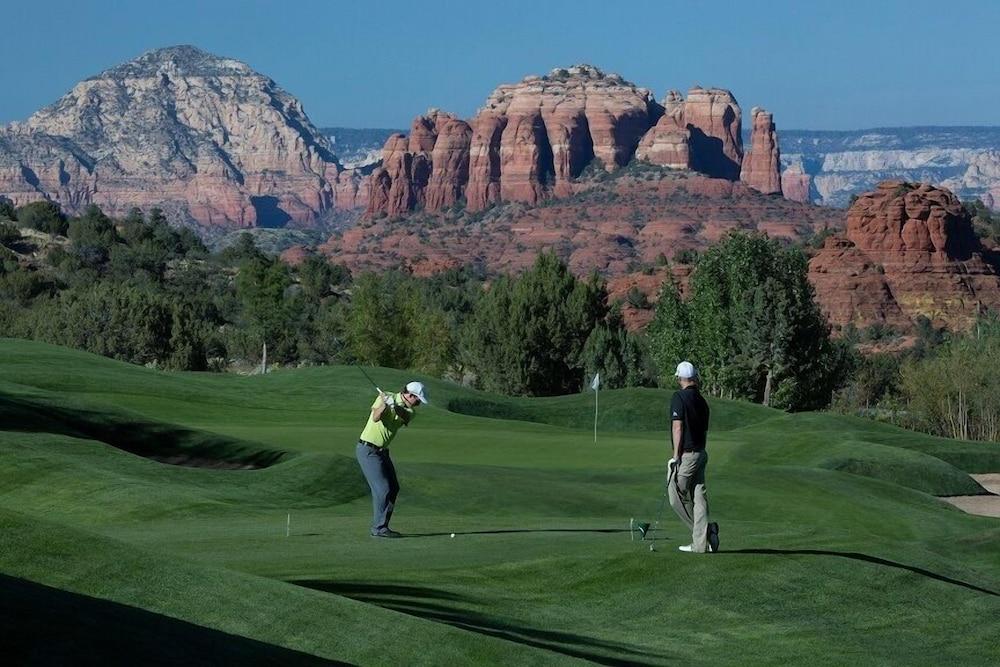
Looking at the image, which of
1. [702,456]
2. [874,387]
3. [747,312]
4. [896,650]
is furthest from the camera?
[874,387]

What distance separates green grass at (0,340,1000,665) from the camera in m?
12.2

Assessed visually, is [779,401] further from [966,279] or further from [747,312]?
[966,279]

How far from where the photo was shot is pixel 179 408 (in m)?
45.9

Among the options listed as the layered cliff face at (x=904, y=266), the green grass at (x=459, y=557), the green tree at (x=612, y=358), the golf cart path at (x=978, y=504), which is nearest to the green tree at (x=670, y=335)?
the green tree at (x=612, y=358)

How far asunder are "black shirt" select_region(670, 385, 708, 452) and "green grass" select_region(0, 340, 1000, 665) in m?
1.31

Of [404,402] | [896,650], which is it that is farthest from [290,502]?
[896,650]

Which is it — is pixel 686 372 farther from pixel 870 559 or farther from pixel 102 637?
pixel 102 637

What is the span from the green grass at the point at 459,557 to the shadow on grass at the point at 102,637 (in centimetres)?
3

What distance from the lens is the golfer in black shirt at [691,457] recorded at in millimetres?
17422

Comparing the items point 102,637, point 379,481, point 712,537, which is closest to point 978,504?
point 712,537

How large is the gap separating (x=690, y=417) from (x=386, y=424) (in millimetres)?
4334

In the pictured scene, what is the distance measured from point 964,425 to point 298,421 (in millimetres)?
46379

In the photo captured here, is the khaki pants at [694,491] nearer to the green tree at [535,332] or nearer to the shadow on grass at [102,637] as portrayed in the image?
the shadow on grass at [102,637]

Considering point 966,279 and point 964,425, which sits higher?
point 966,279
